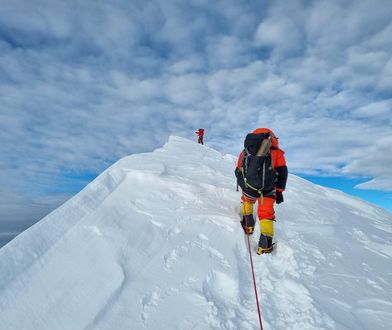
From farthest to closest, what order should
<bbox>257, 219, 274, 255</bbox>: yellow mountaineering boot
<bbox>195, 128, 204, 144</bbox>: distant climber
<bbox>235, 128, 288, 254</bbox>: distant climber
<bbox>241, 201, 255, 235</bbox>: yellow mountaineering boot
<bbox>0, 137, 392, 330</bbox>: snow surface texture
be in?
<bbox>195, 128, 204, 144</bbox>: distant climber
<bbox>241, 201, 255, 235</bbox>: yellow mountaineering boot
<bbox>235, 128, 288, 254</bbox>: distant climber
<bbox>257, 219, 274, 255</bbox>: yellow mountaineering boot
<bbox>0, 137, 392, 330</bbox>: snow surface texture

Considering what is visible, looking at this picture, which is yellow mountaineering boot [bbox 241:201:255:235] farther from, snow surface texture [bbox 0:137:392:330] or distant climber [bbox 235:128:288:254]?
snow surface texture [bbox 0:137:392:330]

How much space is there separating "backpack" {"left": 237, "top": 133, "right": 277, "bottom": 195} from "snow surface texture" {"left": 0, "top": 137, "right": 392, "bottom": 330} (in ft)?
2.85

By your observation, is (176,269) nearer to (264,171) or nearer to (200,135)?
(264,171)

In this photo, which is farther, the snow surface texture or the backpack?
the backpack

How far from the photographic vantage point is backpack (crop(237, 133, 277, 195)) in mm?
4660

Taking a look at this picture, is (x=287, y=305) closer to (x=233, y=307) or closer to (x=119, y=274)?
(x=233, y=307)

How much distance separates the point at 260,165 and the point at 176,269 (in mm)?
2113

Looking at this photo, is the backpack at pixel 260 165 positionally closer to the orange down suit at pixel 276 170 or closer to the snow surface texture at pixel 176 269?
the orange down suit at pixel 276 170

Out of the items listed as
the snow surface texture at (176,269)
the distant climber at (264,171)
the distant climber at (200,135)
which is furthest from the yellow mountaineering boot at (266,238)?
the distant climber at (200,135)

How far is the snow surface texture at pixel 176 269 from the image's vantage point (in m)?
2.86

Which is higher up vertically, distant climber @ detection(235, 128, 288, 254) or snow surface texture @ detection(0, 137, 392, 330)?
distant climber @ detection(235, 128, 288, 254)

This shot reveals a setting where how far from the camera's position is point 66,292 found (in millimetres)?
2961

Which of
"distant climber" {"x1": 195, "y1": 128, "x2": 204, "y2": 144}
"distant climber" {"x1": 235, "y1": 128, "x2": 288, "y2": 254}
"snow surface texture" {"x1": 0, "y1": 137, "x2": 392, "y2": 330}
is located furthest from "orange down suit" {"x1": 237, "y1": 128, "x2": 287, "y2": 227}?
"distant climber" {"x1": 195, "y1": 128, "x2": 204, "y2": 144}

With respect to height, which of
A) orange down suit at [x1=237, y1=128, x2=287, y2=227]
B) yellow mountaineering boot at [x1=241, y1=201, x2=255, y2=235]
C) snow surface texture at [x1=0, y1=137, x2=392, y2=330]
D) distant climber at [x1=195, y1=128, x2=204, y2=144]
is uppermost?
distant climber at [x1=195, y1=128, x2=204, y2=144]
